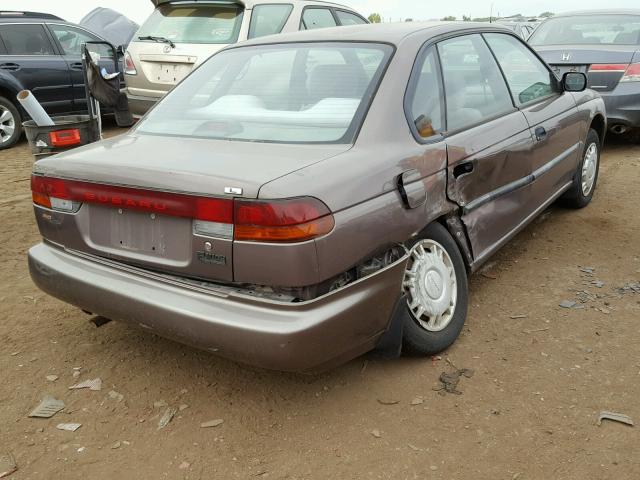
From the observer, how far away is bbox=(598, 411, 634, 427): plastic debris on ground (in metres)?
2.53

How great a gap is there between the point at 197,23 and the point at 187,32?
15 centimetres

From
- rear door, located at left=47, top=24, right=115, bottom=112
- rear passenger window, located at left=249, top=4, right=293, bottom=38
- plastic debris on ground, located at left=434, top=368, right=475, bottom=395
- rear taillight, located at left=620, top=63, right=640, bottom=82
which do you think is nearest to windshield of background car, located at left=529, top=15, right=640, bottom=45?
rear taillight, located at left=620, top=63, right=640, bottom=82

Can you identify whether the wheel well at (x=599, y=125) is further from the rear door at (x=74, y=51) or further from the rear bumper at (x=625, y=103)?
the rear door at (x=74, y=51)

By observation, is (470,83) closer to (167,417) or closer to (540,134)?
(540,134)

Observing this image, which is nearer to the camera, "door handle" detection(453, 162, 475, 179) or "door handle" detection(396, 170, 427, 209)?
"door handle" detection(396, 170, 427, 209)

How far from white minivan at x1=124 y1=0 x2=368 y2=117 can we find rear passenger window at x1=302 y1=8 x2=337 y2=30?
0.04 ft

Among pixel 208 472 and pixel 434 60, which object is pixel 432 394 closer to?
pixel 208 472

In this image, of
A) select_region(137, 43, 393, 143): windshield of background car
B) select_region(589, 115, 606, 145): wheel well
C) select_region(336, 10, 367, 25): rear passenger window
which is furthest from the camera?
select_region(336, 10, 367, 25): rear passenger window

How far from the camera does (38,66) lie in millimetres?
8688

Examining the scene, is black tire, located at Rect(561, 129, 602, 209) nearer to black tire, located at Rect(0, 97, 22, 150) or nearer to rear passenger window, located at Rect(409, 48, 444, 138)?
rear passenger window, located at Rect(409, 48, 444, 138)

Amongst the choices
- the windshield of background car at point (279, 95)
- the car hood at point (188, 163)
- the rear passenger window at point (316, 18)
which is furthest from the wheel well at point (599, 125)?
the car hood at point (188, 163)

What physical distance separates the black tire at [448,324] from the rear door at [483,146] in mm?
180

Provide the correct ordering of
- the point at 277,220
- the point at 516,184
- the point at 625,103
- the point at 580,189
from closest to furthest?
the point at 277,220
the point at 516,184
the point at 580,189
the point at 625,103

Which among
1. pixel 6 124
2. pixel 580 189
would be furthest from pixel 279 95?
pixel 6 124
